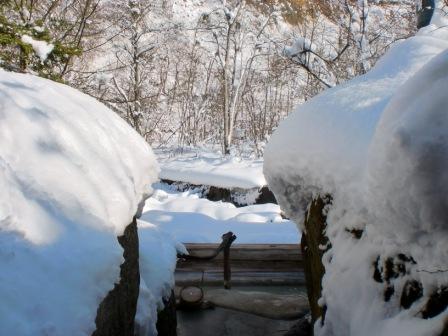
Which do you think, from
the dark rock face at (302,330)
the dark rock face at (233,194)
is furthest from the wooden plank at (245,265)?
the dark rock face at (233,194)

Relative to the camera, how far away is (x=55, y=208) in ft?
6.34

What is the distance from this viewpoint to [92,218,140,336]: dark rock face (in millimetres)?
1886

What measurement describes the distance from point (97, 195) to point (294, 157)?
4.00ft

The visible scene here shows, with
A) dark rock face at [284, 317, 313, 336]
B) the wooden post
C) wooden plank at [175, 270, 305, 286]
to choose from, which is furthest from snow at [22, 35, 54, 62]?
dark rock face at [284, 317, 313, 336]

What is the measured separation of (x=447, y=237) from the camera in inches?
50.1

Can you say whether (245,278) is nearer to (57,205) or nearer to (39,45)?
(39,45)

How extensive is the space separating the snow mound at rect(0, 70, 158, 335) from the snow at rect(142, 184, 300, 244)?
4.37 metres

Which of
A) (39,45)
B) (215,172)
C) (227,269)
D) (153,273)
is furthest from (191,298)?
(215,172)

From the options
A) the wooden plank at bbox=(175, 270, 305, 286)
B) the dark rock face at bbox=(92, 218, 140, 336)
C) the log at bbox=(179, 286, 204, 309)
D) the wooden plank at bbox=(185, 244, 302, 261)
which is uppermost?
the dark rock face at bbox=(92, 218, 140, 336)

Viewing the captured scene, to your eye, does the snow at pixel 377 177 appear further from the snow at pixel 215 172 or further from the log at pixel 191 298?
the snow at pixel 215 172

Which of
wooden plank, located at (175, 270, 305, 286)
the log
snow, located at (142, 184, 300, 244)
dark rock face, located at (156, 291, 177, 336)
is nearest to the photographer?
dark rock face, located at (156, 291, 177, 336)

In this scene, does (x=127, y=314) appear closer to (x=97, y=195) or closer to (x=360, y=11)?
(x=97, y=195)

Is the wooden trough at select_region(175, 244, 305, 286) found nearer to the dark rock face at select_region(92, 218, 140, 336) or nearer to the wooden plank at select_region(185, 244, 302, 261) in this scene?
the wooden plank at select_region(185, 244, 302, 261)

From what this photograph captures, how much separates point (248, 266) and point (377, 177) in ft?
17.8
